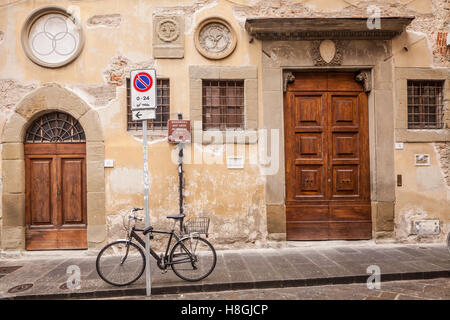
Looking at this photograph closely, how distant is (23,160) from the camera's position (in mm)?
6527

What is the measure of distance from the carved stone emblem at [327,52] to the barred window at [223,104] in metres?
1.76

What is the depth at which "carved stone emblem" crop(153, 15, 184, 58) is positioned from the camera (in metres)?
6.66

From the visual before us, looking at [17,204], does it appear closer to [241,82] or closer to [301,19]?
[241,82]

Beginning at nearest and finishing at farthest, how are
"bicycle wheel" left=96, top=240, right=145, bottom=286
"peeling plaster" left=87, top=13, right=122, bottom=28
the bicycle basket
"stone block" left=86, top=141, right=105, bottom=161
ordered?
"bicycle wheel" left=96, top=240, right=145, bottom=286, the bicycle basket, "stone block" left=86, top=141, right=105, bottom=161, "peeling plaster" left=87, top=13, right=122, bottom=28

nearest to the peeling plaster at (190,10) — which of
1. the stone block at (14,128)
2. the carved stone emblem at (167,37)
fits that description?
the carved stone emblem at (167,37)

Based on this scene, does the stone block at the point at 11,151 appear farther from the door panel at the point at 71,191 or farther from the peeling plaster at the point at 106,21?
the peeling plaster at the point at 106,21

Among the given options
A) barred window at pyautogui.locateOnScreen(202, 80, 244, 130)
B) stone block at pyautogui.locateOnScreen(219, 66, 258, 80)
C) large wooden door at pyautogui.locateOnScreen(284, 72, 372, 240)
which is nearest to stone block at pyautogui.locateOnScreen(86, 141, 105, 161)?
barred window at pyautogui.locateOnScreen(202, 80, 244, 130)

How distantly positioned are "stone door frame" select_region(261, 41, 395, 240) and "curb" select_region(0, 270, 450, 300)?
6.23 feet

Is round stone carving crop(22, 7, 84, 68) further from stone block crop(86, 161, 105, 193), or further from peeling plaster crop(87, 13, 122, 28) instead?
stone block crop(86, 161, 105, 193)

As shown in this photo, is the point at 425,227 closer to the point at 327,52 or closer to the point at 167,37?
the point at 327,52

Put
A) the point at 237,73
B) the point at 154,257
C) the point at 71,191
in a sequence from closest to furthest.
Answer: the point at 154,257
the point at 71,191
the point at 237,73

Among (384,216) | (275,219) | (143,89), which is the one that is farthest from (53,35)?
(384,216)

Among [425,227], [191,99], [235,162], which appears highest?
[191,99]

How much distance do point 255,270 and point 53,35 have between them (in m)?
6.56
